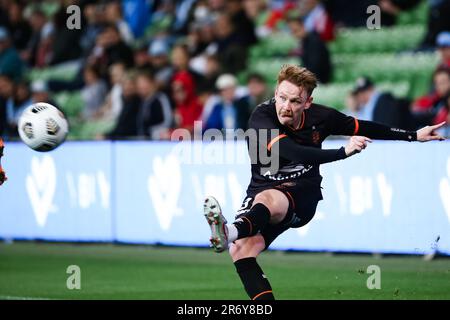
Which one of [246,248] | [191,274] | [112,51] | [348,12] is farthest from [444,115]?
[112,51]

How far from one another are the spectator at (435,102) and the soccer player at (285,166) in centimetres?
544

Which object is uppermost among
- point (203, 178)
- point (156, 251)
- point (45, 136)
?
point (45, 136)

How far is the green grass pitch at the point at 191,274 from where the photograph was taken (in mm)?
11023

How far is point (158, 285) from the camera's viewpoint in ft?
39.3

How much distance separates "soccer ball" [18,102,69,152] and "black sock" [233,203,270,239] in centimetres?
279

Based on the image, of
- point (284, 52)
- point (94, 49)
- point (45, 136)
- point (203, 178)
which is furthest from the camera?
point (94, 49)

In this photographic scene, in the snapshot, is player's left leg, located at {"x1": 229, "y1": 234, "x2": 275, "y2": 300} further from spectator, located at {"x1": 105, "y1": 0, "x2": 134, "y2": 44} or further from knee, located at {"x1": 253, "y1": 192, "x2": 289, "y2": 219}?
spectator, located at {"x1": 105, "y1": 0, "x2": 134, "y2": 44}

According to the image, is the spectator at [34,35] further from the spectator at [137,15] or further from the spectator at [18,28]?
the spectator at [137,15]

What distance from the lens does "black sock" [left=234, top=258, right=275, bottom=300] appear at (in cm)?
880

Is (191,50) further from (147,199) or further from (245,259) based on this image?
Answer: (245,259)

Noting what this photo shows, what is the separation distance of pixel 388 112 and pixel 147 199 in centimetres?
357

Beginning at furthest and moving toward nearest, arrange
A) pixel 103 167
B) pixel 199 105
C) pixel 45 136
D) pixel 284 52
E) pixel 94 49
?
1. pixel 94 49
2. pixel 284 52
3. pixel 199 105
4. pixel 103 167
5. pixel 45 136

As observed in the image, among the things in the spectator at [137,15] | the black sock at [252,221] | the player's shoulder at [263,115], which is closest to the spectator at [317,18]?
the spectator at [137,15]

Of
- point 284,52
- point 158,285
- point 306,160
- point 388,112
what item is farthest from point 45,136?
point 284,52
